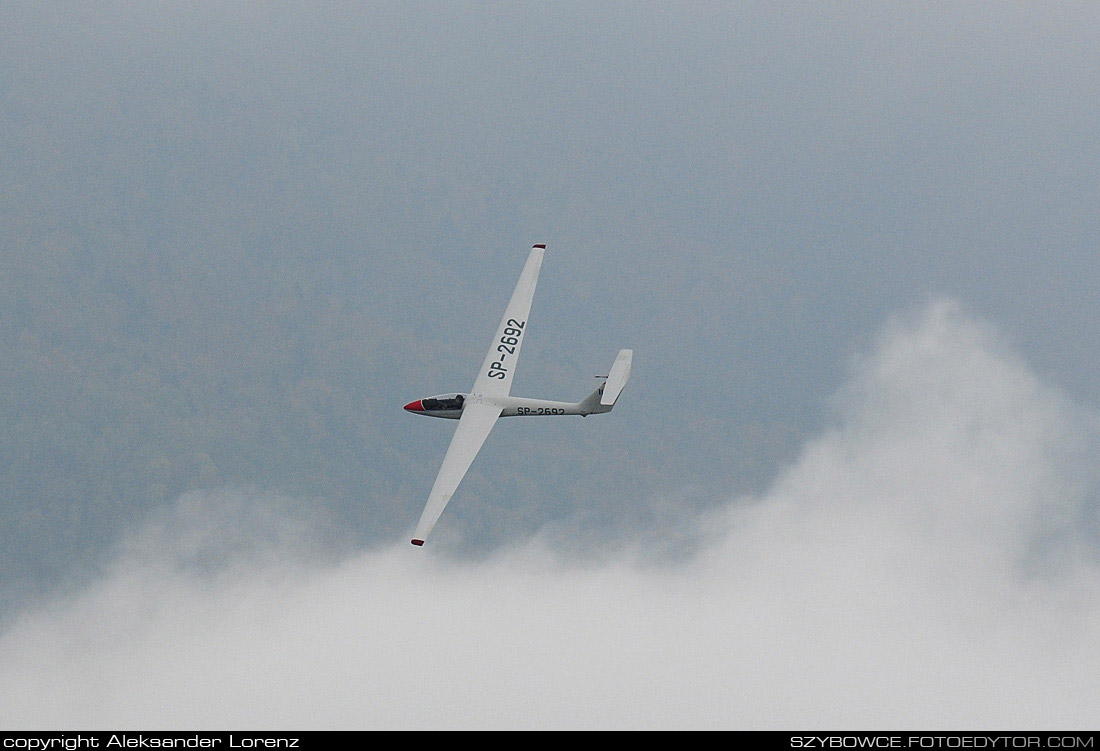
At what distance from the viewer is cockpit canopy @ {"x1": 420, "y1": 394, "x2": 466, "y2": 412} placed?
51500 mm

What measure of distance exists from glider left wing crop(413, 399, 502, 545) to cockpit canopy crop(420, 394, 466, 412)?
0.52m

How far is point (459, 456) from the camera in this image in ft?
157

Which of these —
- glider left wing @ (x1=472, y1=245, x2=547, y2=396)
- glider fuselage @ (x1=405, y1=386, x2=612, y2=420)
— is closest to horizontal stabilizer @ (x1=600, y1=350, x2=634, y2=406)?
glider fuselage @ (x1=405, y1=386, x2=612, y2=420)

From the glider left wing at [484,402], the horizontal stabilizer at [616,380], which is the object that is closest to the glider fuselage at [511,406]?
the glider left wing at [484,402]

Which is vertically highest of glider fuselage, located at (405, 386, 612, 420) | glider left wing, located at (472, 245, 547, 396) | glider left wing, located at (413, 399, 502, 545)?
glider left wing, located at (472, 245, 547, 396)

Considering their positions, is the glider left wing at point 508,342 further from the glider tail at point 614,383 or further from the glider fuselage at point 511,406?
the glider tail at point 614,383

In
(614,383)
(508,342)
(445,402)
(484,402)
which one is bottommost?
(484,402)

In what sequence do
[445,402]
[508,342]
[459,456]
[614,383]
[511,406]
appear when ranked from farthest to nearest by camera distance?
[508,342]
[445,402]
[511,406]
[614,383]
[459,456]

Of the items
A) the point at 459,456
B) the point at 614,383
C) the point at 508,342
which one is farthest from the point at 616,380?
the point at 459,456

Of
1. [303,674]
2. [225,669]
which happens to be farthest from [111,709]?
[303,674]

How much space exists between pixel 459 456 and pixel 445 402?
494cm

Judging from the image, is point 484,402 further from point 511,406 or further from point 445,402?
point 445,402

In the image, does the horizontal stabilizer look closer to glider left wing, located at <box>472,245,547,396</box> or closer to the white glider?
the white glider

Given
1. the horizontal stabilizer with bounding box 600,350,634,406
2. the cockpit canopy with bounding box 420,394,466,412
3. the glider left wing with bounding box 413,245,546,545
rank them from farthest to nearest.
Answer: the cockpit canopy with bounding box 420,394,466,412 < the horizontal stabilizer with bounding box 600,350,634,406 < the glider left wing with bounding box 413,245,546,545
